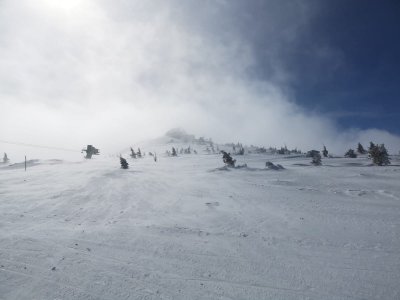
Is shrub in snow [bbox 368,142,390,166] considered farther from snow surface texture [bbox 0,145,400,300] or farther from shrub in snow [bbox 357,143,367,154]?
shrub in snow [bbox 357,143,367,154]

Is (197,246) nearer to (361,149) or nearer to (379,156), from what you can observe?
(379,156)

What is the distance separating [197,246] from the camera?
13.0 meters

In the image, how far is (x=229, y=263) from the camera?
1120 cm

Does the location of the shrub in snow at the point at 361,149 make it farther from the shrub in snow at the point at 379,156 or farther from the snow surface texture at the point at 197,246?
the snow surface texture at the point at 197,246

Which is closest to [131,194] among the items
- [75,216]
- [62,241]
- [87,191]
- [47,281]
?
[87,191]

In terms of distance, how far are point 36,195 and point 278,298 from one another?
22.6 metres

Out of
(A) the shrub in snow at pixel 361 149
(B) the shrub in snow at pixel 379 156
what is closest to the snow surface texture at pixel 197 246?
(B) the shrub in snow at pixel 379 156

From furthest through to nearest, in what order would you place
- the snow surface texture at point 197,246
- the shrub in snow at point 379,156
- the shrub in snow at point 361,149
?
the shrub in snow at point 361,149, the shrub in snow at point 379,156, the snow surface texture at point 197,246

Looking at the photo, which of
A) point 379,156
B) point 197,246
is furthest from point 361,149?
point 197,246

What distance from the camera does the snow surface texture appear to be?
922cm

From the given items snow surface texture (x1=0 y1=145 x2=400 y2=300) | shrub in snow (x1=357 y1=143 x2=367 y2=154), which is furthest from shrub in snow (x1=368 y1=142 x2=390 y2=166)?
shrub in snow (x1=357 y1=143 x2=367 y2=154)

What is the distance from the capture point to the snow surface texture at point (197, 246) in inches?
363

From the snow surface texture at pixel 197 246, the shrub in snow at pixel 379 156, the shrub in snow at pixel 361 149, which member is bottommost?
the snow surface texture at pixel 197 246

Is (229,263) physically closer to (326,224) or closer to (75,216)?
(326,224)
